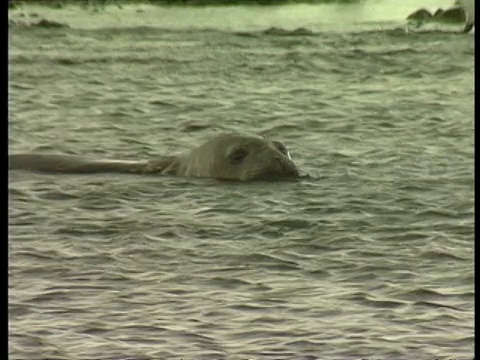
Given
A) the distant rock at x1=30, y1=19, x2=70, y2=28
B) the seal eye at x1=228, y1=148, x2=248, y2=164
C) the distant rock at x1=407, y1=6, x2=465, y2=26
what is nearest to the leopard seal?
the seal eye at x1=228, y1=148, x2=248, y2=164

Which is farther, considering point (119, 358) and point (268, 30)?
point (268, 30)

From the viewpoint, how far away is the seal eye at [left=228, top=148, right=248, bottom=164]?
4.23 meters

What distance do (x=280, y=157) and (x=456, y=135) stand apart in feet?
2.21

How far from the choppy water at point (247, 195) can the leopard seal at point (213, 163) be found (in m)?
0.05

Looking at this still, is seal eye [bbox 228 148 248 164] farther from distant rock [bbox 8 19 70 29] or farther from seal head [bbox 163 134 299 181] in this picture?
distant rock [bbox 8 19 70 29]

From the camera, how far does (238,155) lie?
4.26 metres

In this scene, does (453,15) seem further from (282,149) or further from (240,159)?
(240,159)

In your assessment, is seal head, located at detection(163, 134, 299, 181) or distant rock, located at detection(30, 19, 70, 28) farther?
seal head, located at detection(163, 134, 299, 181)

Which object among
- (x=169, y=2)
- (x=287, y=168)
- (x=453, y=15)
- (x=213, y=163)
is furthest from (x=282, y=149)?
(x=453, y=15)

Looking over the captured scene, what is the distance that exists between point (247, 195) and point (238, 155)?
31 centimetres

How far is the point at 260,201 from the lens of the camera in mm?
3906

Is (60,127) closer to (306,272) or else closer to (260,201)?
(260,201)
